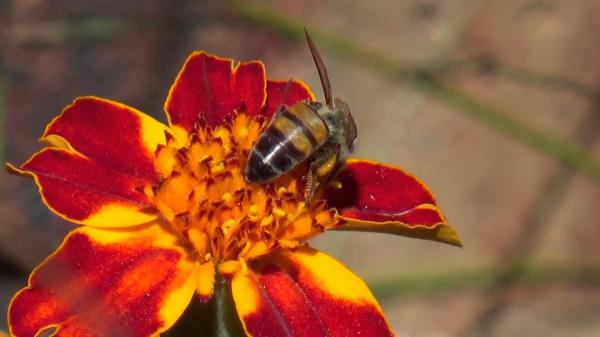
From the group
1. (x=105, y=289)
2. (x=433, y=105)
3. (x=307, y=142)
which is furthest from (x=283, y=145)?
(x=433, y=105)

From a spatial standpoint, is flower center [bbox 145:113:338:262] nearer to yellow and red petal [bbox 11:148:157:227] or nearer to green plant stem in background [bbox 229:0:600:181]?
yellow and red petal [bbox 11:148:157:227]

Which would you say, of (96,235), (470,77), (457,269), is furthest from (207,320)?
(470,77)

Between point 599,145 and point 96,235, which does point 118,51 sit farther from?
point 96,235

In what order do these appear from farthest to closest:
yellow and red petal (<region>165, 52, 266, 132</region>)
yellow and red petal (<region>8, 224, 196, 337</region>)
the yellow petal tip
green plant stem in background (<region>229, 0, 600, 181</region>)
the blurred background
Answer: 1. green plant stem in background (<region>229, 0, 600, 181</region>)
2. the blurred background
3. yellow and red petal (<region>165, 52, 266, 132</region>)
4. the yellow petal tip
5. yellow and red petal (<region>8, 224, 196, 337</region>)

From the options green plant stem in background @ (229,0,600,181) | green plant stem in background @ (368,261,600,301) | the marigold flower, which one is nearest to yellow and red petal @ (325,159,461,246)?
the marigold flower

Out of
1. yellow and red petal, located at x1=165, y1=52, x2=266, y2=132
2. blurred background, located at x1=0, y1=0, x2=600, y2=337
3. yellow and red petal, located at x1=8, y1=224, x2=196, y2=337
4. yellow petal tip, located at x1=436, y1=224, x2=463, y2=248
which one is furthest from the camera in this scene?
blurred background, located at x1=0, y1=0, x2=600, y2=337

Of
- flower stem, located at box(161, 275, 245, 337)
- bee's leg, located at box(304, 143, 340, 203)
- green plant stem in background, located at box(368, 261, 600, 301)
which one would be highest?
bee's leg, located at box(304, 143, 340, 203)

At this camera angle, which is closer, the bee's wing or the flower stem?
the flower stem
